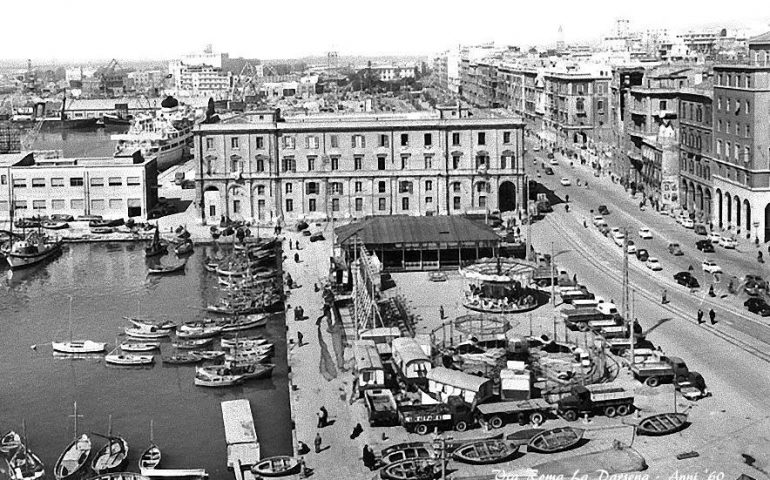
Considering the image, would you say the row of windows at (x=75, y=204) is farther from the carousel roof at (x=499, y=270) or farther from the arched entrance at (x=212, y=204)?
the carousel roof at (x=499, y=270)

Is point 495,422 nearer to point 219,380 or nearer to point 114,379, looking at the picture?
point 219,380

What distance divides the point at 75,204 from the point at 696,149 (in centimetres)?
4013

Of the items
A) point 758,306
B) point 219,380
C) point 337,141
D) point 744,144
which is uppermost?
point 337,141

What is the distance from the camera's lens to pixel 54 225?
247 ft

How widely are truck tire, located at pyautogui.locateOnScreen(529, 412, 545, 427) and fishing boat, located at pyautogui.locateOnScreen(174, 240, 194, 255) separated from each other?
3642 centimetres

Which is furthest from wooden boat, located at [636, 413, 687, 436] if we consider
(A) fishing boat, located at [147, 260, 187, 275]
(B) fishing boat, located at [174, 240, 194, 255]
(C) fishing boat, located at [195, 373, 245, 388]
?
(B) fishing boat, located at [174, 240, 194, 255]

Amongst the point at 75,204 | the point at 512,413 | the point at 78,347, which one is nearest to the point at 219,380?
the point at 78,347

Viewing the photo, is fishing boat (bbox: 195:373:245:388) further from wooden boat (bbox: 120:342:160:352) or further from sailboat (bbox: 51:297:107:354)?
sailboat (bbox: 51:297:107:354)

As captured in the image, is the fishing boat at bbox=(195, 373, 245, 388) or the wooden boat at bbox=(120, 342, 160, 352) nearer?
the fishing boat at bbox=(195, 373, 245, 388)

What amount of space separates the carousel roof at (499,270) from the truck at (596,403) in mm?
15801

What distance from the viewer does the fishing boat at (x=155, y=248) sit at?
6772 cm

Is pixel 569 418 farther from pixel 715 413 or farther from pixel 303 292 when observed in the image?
pixel 303 292

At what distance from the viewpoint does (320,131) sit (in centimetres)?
7419

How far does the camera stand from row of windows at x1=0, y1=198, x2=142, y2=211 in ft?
257
